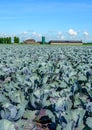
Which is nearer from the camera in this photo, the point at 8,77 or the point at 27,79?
the point at 27,79

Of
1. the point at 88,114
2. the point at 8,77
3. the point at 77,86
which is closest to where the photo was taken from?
the point at 88,114

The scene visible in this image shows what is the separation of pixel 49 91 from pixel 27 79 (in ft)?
4.10

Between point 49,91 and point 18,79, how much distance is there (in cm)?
126

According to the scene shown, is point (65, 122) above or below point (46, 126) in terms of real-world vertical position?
above

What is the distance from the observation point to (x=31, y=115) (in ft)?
13.4

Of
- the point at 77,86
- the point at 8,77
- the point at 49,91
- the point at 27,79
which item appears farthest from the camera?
the point at 8,77

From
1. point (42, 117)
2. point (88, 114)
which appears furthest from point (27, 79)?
point (88, 114)

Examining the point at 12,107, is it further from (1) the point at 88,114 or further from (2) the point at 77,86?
(2) the point at 77,86

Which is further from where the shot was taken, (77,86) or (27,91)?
(77,86)

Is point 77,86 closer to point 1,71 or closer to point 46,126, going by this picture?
point 46,126

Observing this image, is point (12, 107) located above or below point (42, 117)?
above

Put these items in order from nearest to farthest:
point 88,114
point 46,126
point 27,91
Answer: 1. point 88,114
2. point 46,126
3. point 27,91

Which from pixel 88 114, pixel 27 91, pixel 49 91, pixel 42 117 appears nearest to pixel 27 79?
pixel 27 91

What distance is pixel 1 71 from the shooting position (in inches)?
324
